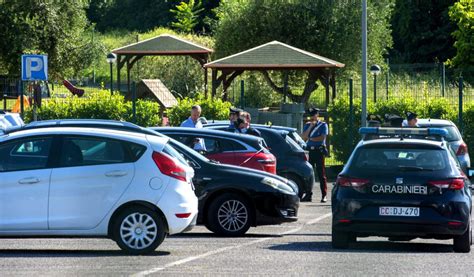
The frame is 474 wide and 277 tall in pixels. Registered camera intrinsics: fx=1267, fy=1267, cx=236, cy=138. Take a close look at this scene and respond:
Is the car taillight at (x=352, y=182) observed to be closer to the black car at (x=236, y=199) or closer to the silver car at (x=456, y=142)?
the black car at (x=236, y=199)

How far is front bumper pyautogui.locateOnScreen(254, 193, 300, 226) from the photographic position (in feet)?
56.1

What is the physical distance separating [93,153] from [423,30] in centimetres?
6461

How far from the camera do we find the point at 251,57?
128 feet

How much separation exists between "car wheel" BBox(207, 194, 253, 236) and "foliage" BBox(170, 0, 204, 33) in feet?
258

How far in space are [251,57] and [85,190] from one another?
81.4 ft

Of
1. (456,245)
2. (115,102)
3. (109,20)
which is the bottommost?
(456,245)

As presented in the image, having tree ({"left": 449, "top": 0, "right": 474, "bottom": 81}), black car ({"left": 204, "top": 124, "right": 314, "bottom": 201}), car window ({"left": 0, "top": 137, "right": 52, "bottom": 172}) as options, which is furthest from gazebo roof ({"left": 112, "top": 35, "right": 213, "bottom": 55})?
car window ({"left": 0, "top": 137, "right": 52, "bottom": 172})

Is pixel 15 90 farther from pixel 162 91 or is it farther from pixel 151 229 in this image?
pixel 151 229

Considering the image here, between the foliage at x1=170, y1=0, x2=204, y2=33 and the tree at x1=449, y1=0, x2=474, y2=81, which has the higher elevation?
the foliage at x1=170, y1=0, x2=204, y2=33

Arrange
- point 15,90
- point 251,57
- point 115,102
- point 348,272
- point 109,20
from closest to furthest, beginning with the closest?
point 348,272, point 115,102, point 251,57, point 15,90, point 109,20

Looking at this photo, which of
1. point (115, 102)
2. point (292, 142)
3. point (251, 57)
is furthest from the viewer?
point (251, 57)

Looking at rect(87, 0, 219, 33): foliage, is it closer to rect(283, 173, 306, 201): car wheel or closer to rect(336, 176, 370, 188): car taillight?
rect(283, 173, 306, 201): car wheel

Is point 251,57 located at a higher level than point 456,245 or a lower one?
higher

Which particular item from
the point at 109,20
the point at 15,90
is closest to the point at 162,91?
the point at 15,90
